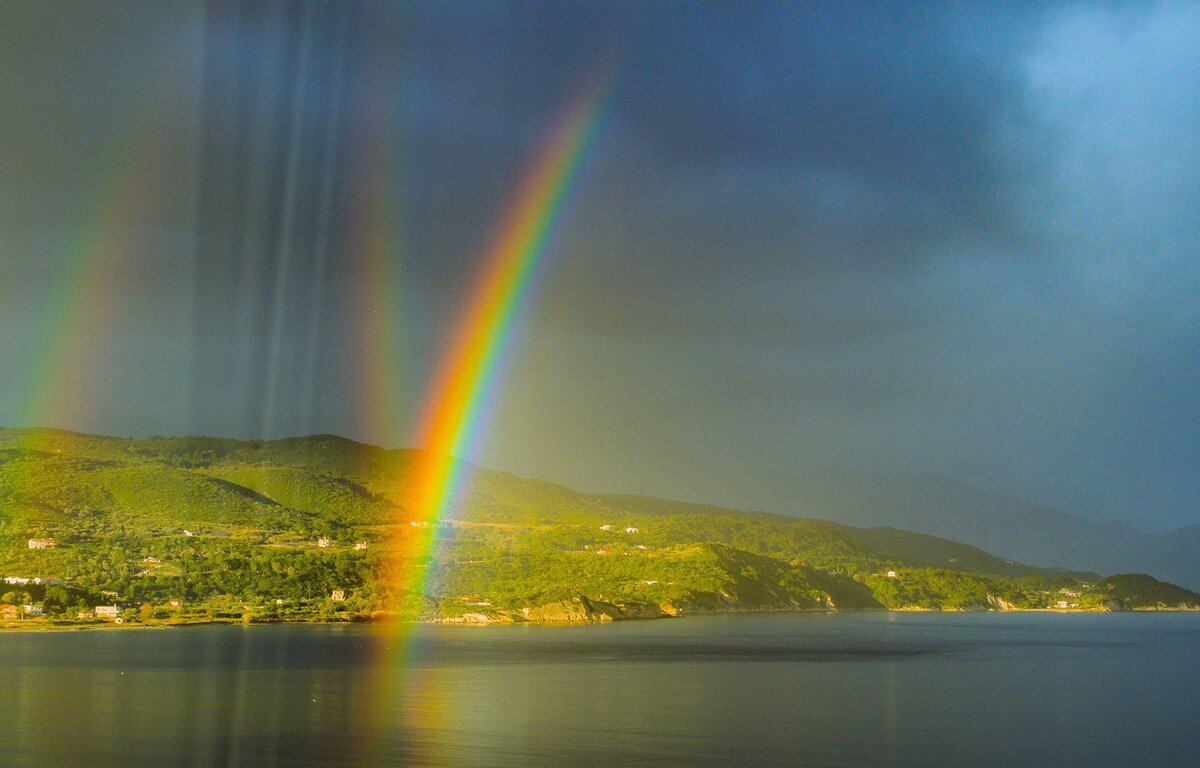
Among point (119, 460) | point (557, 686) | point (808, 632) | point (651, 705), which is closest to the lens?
point (651, 705)

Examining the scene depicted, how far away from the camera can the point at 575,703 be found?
5278 cm

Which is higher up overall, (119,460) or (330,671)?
(119,460)

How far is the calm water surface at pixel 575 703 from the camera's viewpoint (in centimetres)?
3959

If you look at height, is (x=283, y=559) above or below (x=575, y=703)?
above

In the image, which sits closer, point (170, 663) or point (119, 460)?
point (170, 663)

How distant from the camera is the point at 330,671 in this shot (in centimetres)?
6806

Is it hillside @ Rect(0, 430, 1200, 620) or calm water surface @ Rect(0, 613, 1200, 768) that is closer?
calm water surface @ Rect(0, 613, 1200, 768)

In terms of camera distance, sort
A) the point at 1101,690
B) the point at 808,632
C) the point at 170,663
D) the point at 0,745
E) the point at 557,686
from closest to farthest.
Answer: the point at 0,745
the point at 557,686
the point at 1101,690
the point at 170,663
the point at 808,632

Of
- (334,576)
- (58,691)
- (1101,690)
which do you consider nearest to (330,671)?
(58,691)

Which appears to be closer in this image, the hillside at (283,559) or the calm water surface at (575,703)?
the calm water surface at (575,703)

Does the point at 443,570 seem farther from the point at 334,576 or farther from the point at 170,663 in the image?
the point at 170,663

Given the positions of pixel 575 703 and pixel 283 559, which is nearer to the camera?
pixel 575 703

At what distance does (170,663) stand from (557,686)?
2692 centimetres

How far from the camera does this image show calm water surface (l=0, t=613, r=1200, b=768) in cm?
3959
